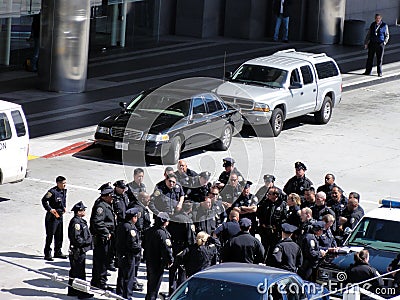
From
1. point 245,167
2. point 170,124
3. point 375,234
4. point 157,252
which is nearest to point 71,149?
point 170,124

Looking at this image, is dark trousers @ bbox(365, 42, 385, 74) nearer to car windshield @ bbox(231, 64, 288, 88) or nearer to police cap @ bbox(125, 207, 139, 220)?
car windshield @ bbox(231, 64, 288, 88)

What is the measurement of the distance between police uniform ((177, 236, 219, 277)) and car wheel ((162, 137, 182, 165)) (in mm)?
8806

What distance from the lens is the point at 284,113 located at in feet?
91.2

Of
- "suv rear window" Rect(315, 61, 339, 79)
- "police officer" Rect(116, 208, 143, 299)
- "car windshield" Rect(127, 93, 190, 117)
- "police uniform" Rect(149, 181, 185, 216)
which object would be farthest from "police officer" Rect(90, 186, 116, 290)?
"suv rear window" Rect(315, 61, 339, 79)

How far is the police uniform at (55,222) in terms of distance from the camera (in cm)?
1773

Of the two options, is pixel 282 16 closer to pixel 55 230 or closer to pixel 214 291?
pixel 55 230

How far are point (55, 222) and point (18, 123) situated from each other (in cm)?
446

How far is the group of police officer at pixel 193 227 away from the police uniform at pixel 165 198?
0.02m

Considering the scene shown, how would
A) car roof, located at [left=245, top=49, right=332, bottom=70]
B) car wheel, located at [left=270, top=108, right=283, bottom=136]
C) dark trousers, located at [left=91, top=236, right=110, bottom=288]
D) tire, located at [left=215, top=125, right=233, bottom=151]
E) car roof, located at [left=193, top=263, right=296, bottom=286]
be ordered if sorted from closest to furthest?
car roof, located at [left=193, top=263, right=296, bottom=286], dark trousers, located at [left=91, top=236, right=110, bottom=288], tire, located at [left=215, top=125, right=233, bottom=151], car wheel, located at [left=270, top=108, right=283, bottom=136], car roof, located at [left=245, top=49, right=332, bottom=70]

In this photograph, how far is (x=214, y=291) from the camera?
13.0 meters

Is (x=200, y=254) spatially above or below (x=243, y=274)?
below

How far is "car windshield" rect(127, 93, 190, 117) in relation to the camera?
2522 centimetres

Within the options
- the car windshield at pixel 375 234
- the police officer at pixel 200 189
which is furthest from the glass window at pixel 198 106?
the car windshield at pixel 375 234

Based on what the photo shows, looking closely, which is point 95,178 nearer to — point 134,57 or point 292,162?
point 292,162
